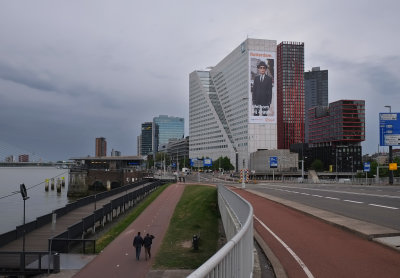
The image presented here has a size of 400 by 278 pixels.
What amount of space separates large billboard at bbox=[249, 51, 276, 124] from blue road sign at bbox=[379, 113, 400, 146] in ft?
368

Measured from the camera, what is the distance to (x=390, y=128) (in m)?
59.0

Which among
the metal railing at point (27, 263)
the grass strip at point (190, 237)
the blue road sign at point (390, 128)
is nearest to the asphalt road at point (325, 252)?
the grass strip at point (190, 237)

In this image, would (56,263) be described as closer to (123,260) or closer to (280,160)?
(123,260)

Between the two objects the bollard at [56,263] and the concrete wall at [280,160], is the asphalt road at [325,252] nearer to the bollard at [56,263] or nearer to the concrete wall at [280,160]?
the bollard at [56,263]

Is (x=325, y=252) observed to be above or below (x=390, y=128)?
below

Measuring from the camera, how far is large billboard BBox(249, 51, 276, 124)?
560 feet

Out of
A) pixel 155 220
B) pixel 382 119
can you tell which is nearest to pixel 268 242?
pixel 155 220

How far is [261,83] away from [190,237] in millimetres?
150975

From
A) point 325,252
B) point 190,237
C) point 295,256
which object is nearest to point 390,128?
point 190,237

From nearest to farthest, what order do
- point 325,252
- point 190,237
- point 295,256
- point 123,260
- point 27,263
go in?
point 295,256 < point 325,252 < point 123,260 < point 27,263 < point 190,237

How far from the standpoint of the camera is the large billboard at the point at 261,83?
17062 centimetres

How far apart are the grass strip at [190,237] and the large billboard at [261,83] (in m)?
133

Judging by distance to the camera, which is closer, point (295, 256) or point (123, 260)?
point (295, 256)

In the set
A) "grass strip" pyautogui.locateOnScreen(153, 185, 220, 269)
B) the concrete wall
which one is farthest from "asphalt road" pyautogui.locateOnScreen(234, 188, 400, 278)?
the concrete wall
